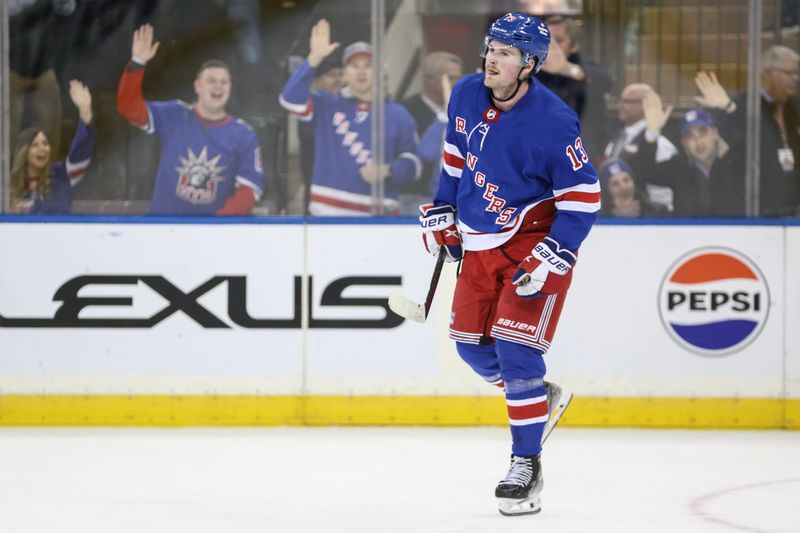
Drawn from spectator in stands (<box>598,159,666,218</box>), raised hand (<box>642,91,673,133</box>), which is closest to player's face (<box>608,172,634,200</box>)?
spectator in stands (<box>598,159,666,218</box>)

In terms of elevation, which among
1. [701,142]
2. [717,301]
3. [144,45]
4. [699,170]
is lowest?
[717,301]

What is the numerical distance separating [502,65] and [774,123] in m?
2.39

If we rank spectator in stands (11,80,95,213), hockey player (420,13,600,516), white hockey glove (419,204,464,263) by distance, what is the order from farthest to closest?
spectator in stands (11,80,95,213) < white hockey glove (419,204,464,263) < hockey player (420,13,600,516)

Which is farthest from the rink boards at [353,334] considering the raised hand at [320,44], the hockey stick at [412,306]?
the hockey stick at [412,306]

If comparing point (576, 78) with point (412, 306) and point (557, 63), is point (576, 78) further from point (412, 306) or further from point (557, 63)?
point (412, 306)

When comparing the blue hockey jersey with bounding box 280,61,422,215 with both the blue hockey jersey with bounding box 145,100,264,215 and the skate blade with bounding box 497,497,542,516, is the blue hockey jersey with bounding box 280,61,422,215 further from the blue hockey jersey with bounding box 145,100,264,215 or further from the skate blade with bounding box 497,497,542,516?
the skate blade with bounding box 497,497,542,516

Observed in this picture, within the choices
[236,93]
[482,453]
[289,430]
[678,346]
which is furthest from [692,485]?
[236,93]

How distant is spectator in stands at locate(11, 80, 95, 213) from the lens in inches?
221

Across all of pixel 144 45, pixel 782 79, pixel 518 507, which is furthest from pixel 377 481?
pixel 782 79

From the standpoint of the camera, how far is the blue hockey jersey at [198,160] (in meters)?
5.64

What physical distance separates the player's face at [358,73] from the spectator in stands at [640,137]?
1.07 metres

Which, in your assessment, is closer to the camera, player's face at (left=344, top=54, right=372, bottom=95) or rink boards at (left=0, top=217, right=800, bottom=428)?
rink boards at (left=0, top=217, right=800, bottom=428)

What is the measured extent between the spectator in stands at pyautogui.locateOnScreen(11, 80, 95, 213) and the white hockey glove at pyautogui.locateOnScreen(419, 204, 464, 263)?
7.17 ft

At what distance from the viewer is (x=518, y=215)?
3775 mm
